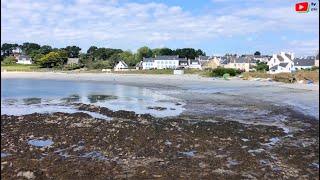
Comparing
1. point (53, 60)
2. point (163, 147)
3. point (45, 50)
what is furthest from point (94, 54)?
point (163, 147)

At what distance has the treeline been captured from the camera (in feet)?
357

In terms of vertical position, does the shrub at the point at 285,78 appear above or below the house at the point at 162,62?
below

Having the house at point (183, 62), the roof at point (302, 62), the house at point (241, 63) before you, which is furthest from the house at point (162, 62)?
the roof at point (302, 62)

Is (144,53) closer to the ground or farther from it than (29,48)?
closer to the ground

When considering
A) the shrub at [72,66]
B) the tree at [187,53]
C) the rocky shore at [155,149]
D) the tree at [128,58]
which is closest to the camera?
the rocky shore at [155,149]

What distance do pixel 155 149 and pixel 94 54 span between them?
111 metres

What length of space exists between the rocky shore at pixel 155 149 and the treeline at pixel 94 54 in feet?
299

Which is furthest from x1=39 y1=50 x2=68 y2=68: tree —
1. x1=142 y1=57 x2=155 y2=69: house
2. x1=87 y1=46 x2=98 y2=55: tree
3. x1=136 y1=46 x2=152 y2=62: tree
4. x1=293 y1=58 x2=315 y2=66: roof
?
x1=293 y1=58 x2=315 y2=66: roof

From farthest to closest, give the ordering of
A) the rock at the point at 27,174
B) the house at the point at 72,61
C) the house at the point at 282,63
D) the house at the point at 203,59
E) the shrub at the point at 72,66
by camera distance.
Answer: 1. the house at the point at 203,59
2. the house at the point at 72,61
3. the shrub at the point at 72,66
4. the house at the point at 282,63
5. the rock at the point at 27,174

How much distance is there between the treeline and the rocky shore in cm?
9105

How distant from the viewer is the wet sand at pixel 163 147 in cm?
967

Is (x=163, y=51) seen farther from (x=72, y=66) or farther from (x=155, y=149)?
(x=155, y=149)

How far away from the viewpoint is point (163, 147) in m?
12.8

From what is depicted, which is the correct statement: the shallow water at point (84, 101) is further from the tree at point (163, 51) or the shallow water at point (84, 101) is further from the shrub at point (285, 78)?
the tree at point (163, 51)
